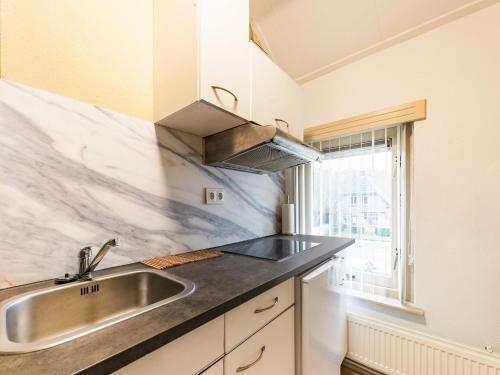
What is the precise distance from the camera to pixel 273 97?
1373mm

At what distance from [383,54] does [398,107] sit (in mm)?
430

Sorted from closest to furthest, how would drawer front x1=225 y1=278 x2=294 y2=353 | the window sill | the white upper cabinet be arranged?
drawer front x1=225 y1=278 x2=294 y2=353, the white upper cabinet, the window sill

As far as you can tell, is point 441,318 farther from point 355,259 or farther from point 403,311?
point 355,259

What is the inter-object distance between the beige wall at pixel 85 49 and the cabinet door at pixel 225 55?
379 mm

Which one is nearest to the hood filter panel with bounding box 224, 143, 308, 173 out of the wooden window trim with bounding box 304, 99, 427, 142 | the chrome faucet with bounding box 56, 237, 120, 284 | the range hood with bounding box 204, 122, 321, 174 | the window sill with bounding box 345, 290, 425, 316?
the range hood with bounding box 204, 122, 321, 174

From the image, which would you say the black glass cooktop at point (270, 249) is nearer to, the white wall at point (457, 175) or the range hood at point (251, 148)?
the range hood at point (251, 148)

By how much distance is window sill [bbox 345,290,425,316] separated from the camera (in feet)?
4.48

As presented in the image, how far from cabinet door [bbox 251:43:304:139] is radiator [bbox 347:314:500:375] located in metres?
1.42

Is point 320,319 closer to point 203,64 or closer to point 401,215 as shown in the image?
point 401,215

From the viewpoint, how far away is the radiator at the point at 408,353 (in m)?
1.15

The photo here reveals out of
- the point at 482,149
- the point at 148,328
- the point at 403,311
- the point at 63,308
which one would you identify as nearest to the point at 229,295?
the point at 148,328

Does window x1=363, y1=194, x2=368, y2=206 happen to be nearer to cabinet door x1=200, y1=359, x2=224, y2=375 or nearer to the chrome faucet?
cabinet door x1=200, y1=359, x2=224, y2=375

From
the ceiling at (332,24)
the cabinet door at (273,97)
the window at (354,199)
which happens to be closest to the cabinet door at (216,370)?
the cabinet door at (273,97)

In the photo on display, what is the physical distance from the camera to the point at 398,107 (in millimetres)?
1457
